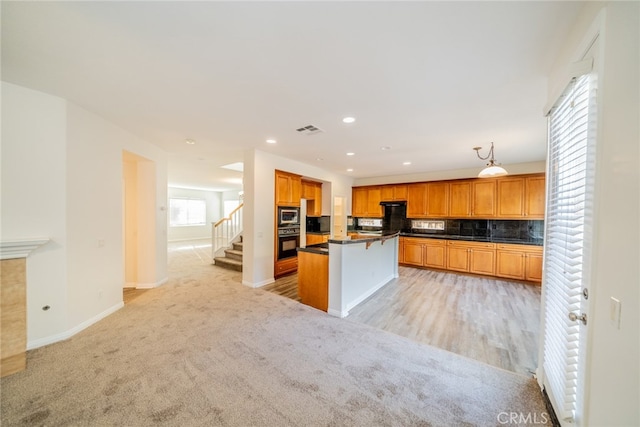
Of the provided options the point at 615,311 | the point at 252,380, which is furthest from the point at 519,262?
the point at 252,380

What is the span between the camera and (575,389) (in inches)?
50.4

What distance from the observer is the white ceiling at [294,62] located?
136 cm

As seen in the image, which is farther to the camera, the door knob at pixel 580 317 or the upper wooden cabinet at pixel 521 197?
the upper wooden cabinet at pixel 521 197

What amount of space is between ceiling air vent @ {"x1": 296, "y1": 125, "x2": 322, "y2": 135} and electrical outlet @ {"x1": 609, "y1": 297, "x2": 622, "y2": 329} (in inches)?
120

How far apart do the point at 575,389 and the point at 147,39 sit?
3.55 metres

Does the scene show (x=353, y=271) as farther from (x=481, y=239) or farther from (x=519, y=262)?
(x=519, y=262)

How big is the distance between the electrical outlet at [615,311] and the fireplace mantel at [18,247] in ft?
14.1

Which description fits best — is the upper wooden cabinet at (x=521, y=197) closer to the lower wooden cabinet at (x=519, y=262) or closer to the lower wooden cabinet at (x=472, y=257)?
the lower wooden cabinet at (x=519, y=262)

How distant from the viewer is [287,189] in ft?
16.9

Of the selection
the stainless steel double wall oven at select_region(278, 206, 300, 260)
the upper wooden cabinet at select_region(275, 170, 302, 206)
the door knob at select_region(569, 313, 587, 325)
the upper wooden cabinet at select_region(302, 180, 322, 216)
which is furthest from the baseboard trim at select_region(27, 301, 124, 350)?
the upper wooden cabinet at select_region(302, 180, 322, 216)

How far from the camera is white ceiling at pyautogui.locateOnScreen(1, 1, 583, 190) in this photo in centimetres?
136

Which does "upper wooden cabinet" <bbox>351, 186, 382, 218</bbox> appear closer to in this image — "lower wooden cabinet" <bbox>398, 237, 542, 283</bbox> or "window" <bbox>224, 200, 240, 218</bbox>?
"lower wooden cabinet" <bbox>398, 237, 542, 283</bbox>

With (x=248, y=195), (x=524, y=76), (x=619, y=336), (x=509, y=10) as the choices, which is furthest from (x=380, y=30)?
(x=248, y=195)

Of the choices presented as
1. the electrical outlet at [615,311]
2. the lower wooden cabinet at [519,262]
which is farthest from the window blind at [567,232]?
the lower wooden cabinet at [519,262]
